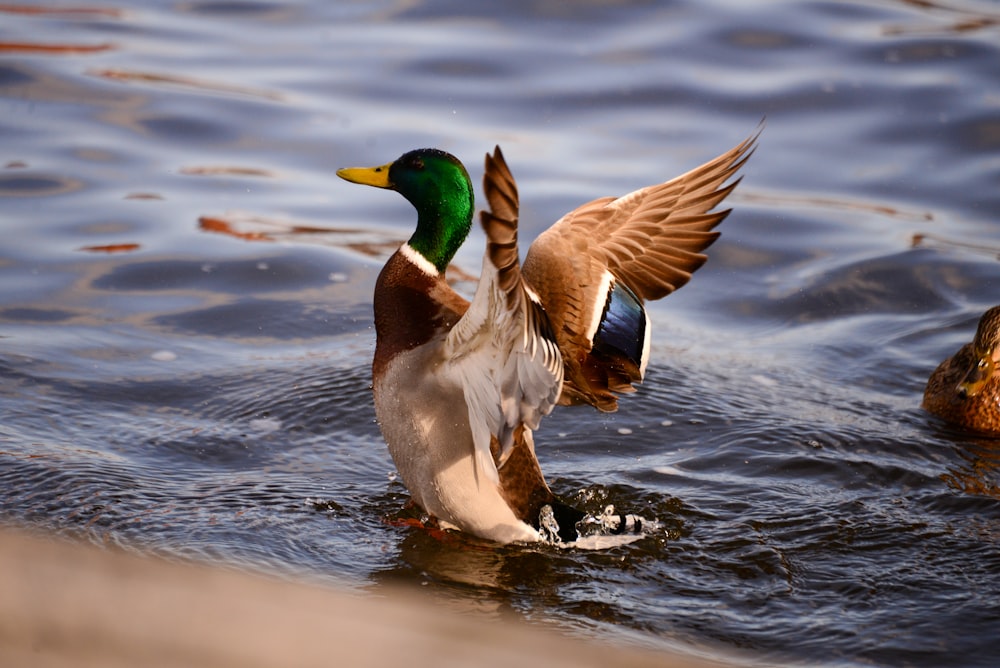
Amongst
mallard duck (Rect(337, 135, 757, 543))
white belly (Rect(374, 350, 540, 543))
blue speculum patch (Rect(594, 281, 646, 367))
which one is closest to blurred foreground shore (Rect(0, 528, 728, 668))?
mallard duck (Rect(337, 135, 757, 543))

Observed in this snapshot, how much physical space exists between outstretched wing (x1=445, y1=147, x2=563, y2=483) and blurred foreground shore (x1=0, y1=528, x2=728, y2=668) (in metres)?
1.83

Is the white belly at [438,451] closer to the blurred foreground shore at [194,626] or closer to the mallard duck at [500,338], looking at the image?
the mallard duck at [500,338]

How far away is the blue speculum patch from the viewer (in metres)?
4.09

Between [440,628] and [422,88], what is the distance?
900 cm

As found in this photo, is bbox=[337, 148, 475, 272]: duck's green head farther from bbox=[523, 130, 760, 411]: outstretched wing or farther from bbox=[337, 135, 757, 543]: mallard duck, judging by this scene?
bbox=[523, 130, 760, 411]: outstretched wing

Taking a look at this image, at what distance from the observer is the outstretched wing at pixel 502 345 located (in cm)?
263

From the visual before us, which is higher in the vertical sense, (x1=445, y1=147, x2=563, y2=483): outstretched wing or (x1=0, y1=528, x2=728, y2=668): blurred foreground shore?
(x1=0, y1=528, x2=728, y2=668): blurred foreground shore

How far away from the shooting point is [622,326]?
4.16 m

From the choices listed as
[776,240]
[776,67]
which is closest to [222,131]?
[776,240]

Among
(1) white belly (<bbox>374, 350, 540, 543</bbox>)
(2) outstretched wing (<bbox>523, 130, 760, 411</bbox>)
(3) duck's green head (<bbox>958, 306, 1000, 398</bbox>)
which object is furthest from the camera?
(3) duck's green head (<bbox>958, 306, 1000, 398</bbox>)

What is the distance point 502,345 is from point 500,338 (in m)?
0.02

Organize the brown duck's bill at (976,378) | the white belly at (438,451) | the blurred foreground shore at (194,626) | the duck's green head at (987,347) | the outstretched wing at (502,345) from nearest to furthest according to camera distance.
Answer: the blurred foreground shore at (194,626) → the outstretched wing at (502,345) → the white belly at (438,451) → the brown duck's bill at (976,378) → the duck's green head at (987,347)

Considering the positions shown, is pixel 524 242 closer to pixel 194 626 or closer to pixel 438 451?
pixel 438 451

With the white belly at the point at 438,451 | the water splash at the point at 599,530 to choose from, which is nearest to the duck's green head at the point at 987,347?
the water splash at the point at 599,530
